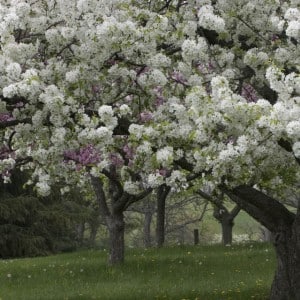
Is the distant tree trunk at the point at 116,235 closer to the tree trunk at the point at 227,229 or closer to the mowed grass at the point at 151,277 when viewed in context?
the mowed grass at the point at 151,277

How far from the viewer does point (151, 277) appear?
13508 mm

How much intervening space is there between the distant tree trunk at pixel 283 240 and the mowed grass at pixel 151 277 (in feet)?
2.46

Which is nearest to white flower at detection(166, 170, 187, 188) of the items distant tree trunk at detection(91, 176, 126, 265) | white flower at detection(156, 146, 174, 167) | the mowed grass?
white flower at detection(156, 146, 174, 167)

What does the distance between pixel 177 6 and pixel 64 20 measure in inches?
81.9

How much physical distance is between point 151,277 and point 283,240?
4.27m

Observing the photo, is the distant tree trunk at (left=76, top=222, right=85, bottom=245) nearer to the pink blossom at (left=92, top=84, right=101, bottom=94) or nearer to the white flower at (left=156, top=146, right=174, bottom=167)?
the pink blossom at (left=92, top=84, right=101, bottom=94)

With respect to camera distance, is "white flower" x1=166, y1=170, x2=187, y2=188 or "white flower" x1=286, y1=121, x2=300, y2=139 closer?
"white flower" x1=286, y1=121, x2=300, y2=139

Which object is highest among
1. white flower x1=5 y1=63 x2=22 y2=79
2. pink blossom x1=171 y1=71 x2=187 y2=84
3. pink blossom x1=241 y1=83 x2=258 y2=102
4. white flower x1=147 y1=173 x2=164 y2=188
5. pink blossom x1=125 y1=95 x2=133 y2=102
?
pink blossom x1=241 y1=83 x2=258 y2=102

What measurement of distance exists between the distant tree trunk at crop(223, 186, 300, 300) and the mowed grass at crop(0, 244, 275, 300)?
75 centimetres

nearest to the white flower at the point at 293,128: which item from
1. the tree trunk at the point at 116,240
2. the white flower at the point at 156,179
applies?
the white flower at the point at 156,179

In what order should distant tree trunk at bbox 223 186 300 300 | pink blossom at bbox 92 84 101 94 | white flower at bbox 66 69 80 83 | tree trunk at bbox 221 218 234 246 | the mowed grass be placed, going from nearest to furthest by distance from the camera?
white flower at bbox 66 69 80 83
pink blossom at bbox 92 84 101 94
distant tree trunk at bbox 223 186 300 300
the mowed grass
tree trunk at bbox 221 218 234 246

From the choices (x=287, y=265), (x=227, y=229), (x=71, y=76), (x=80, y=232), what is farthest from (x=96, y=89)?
(x=80, y=232)

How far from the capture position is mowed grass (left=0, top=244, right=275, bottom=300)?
11.4 meters

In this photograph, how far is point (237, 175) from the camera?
717 centimetres
